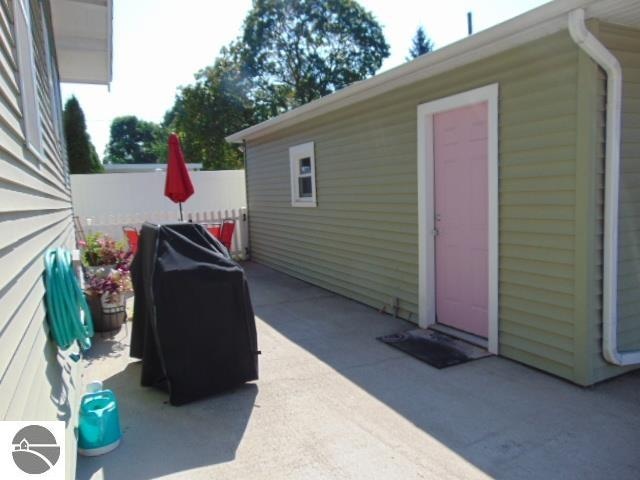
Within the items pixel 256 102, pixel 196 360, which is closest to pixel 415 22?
pixel 256 102

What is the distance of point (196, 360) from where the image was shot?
3.27 meters

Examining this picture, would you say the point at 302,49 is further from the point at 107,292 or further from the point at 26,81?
the point at 26,81

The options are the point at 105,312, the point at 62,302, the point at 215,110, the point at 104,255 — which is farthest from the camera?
the point at 215,110

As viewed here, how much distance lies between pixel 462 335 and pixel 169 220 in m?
6.60

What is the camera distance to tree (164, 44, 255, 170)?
64.2 feet

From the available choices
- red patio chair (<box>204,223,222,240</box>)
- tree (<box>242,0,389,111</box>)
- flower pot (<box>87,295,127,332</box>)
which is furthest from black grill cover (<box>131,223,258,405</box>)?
tree (<box>242,0,389,111</box>)

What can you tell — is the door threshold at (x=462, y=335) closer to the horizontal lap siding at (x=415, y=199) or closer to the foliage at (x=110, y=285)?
the horizontal lap siding at (x=415, y=199)

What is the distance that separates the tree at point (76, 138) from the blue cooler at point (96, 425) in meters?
14.5

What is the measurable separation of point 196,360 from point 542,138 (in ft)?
9.55

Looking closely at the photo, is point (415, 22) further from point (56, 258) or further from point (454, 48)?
point (56, 258)

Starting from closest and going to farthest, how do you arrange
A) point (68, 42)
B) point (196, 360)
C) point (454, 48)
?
point (196, 360)
point (454, 48)
point (68, 42)

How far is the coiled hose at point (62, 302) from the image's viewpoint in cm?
219

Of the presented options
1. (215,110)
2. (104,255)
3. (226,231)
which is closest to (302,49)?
(215,110)

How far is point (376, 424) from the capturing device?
2.98m
